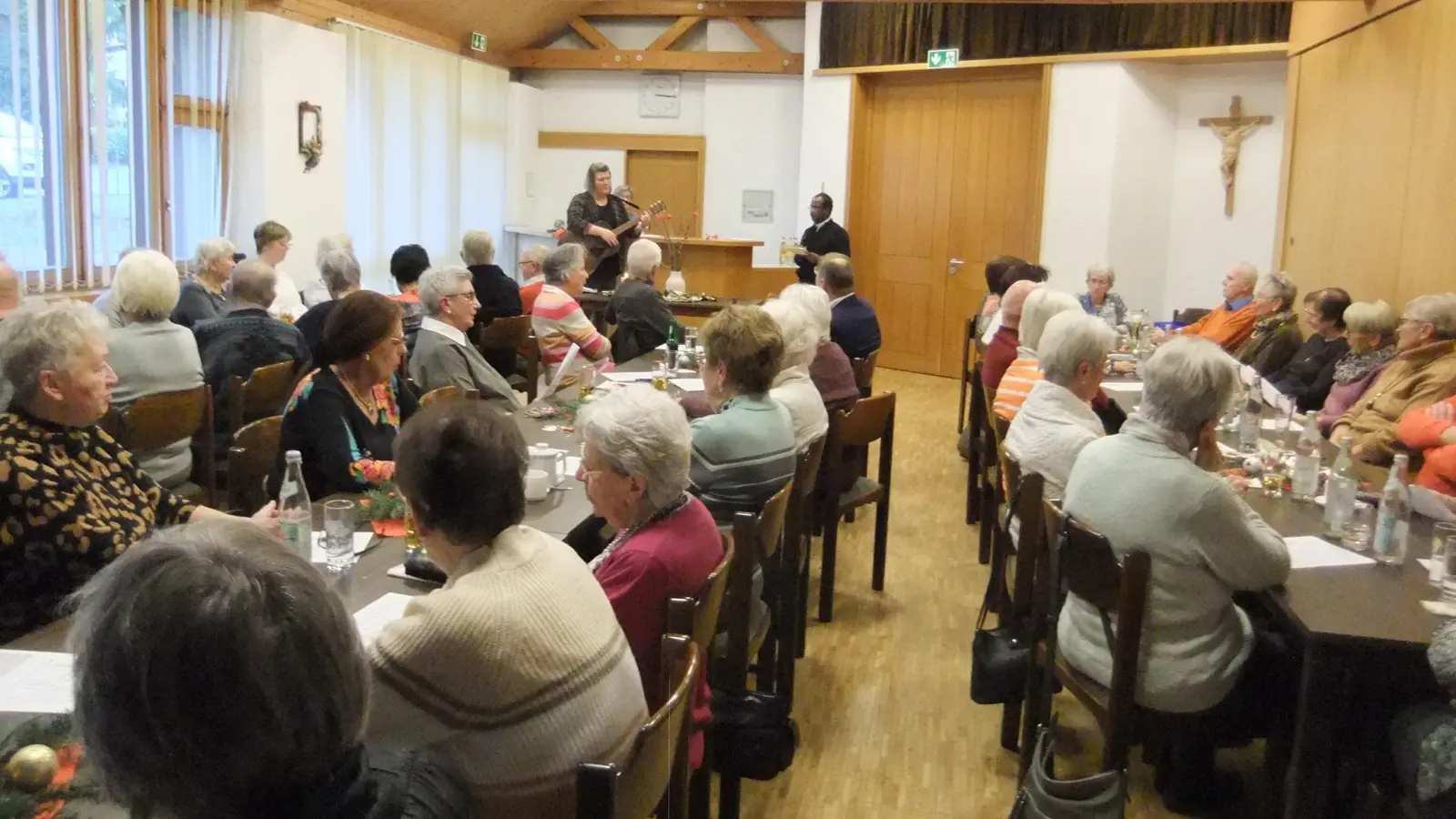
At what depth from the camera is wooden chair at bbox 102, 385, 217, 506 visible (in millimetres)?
3633

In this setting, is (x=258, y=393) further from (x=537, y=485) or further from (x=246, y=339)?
(x=537, y=485)

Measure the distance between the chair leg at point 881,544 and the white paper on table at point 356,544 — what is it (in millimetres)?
2376

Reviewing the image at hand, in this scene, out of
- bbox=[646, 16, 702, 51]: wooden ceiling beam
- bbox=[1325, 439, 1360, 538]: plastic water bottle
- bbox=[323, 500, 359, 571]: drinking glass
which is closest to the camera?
bbox=[323, 500, 359, 571]: drinking glass

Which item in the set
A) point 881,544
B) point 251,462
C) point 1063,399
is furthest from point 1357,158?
point 251,462

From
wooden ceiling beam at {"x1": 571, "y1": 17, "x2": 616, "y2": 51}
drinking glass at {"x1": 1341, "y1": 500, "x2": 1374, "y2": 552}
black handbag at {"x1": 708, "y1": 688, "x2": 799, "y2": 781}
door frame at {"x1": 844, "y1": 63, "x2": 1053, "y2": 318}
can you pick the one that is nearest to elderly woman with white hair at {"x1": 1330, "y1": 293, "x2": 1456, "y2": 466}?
drinking glass at {"x1": 1341, "y1": 500, "x2": 1374, "y2": 552}

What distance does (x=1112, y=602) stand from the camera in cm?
258

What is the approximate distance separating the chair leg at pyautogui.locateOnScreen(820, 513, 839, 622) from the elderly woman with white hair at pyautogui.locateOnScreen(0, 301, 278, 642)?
2215 millimetres

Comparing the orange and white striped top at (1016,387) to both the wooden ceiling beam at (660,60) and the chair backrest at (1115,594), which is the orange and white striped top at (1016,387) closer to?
the chair backrest at (1115,594)

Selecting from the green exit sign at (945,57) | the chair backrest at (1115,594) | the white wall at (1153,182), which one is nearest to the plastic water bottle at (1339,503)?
the chair backrest at (1115,594)

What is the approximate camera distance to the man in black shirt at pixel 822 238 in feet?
30.9

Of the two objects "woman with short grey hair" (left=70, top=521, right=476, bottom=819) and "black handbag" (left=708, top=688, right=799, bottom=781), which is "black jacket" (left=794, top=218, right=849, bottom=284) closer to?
"black handbag" (left=708, top=688, right=799, bottom=781)

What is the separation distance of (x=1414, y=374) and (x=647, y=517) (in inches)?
147

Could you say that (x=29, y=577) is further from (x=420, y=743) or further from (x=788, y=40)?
(x=788, y=40)

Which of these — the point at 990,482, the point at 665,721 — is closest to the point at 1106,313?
the point at 990,482
